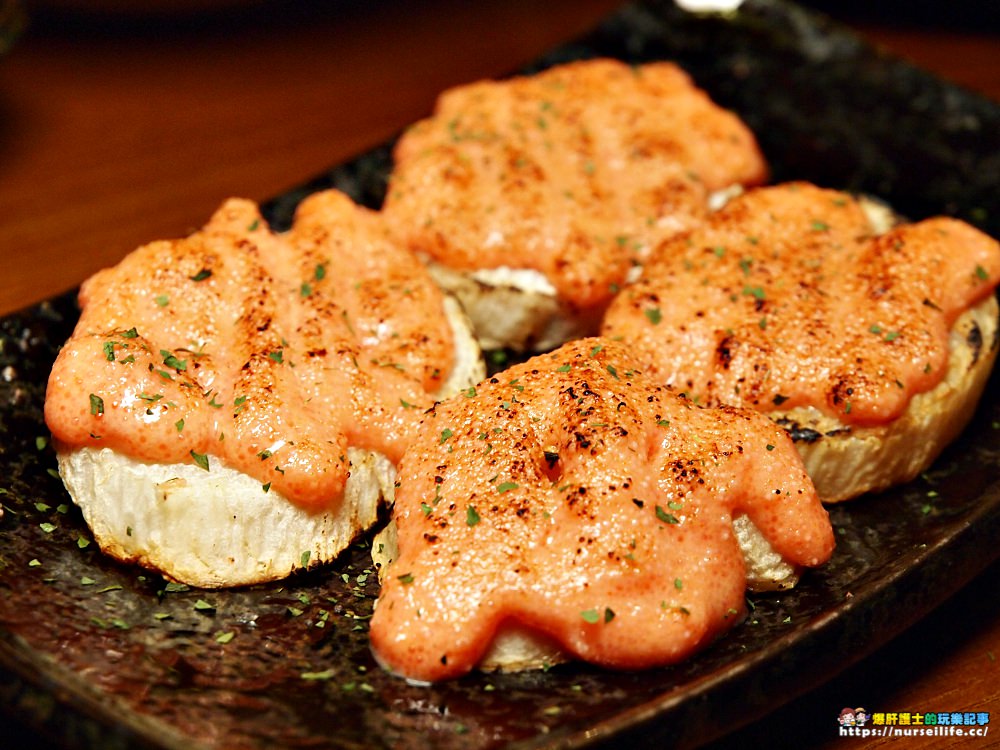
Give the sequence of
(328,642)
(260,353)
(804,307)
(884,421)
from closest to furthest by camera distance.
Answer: (328,642), (260,353), (884,421), (804,307)

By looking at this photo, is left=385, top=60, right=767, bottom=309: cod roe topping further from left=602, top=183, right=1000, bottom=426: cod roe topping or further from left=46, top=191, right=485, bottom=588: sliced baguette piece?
left=46, top=191, right=485, bottom=588: sliced baguette piece

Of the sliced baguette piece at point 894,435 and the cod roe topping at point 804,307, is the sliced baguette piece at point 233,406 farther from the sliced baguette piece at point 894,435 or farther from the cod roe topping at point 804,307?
the sliced baguette piece at point 894,435

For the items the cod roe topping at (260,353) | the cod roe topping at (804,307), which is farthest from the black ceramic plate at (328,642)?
the cod roe topping at (804,307)

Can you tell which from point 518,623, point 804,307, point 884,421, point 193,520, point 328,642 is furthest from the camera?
Answer: point 804,307

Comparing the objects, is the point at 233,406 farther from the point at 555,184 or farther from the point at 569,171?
the point at 569,171

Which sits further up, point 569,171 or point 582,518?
point 569,171

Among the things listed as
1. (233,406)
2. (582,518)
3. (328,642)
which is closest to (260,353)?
(233,406)

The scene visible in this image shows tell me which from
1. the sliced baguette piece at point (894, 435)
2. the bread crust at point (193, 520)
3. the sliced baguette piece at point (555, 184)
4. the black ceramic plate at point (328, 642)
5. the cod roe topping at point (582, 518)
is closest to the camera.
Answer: the black ceramic plate at point (328, 642)
